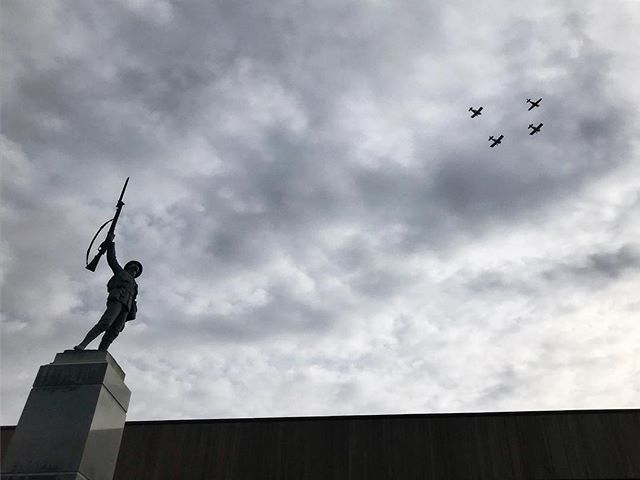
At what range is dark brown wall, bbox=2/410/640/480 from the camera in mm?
17703

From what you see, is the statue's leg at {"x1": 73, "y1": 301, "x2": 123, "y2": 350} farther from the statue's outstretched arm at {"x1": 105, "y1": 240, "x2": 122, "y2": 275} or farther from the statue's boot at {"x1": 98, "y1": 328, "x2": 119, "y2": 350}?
the statue's outstretched arm at {"x1": 105, "y1": 240, "x2": 122, "y2": 275}

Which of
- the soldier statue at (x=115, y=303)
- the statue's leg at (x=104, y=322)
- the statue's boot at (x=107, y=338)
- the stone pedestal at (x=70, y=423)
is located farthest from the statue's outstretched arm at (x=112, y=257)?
the stone pedestal at (x=70, y=423)

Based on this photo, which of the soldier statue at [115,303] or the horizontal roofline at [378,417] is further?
the horizontal roofline at [378,417]

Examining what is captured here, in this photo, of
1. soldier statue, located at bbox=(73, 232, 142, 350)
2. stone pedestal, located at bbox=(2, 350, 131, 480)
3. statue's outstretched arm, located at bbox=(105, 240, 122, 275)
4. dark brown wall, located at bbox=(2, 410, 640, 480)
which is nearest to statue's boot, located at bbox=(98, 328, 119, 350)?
soldier statue, located at bbox=(73, 232, 142, 350)

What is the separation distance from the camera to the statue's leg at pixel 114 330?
12613mm

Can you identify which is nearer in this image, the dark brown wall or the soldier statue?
the soldier statue

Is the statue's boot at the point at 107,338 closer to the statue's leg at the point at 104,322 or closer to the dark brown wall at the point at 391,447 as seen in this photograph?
the statue's leg at the point at 104,322

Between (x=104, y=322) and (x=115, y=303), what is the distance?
1.93 ft

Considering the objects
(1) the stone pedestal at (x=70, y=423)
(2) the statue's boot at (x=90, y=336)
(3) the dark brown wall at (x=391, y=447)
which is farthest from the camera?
(3) the dark brown wall at (x=391, y=447)

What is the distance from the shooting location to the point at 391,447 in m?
18.5

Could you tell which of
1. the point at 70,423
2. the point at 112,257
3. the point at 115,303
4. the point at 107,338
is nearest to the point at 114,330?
the point at 107,338

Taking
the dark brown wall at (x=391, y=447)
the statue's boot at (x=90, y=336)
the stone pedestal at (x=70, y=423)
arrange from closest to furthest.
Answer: the stone pedestal at (x=70, y=423)
the statue's boot at (x=90, y=336)
the dark brown wall at (x=391, y=447)

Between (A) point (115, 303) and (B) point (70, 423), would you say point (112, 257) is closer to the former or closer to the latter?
(A) point (115, 303)

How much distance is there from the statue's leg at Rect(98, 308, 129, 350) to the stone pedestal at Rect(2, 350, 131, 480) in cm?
69
